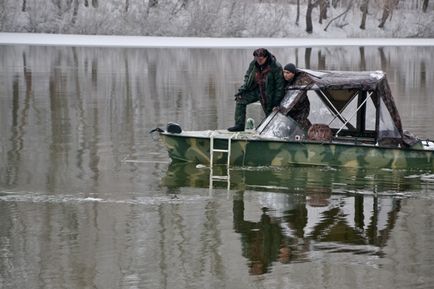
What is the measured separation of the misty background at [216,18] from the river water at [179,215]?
146ft

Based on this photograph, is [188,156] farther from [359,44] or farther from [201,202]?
[359,44]

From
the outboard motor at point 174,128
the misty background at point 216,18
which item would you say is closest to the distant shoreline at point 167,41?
the misty background at point 216,18

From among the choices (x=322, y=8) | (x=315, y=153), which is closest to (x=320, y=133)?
(x=315, y=153)

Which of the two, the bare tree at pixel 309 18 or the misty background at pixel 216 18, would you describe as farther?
the bare tree at pixel 309 18

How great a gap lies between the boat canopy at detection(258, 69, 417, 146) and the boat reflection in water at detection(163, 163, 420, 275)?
2.63ft

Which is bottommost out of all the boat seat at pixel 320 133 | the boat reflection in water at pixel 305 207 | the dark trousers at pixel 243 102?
the boat reflection in water at pixel 305 207

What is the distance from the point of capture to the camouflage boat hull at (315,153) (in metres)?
16.2

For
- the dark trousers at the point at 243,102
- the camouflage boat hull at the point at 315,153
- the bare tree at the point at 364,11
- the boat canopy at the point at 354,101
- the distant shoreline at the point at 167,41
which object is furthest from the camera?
the bare tree at the point at 364,11

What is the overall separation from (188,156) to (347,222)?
13.9ft

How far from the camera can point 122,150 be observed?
727 inches

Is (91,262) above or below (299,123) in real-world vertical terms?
below

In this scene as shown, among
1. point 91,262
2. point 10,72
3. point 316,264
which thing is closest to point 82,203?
point 91,262

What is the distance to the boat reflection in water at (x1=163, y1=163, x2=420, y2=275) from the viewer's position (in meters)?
11.7

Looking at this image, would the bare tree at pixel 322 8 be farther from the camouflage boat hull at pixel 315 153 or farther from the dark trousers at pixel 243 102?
the camouflage boat hull at pixel 315 153
